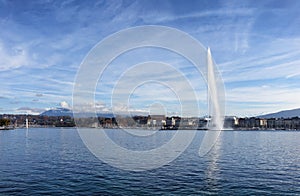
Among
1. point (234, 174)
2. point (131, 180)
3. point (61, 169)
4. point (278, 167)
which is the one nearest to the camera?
point (131, 180)

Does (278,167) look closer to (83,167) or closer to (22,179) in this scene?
(83,167)

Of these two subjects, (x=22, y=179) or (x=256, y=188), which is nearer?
(x=256, y=188)

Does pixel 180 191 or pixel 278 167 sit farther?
pixel 278 167

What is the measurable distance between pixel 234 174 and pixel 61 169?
24264 mm

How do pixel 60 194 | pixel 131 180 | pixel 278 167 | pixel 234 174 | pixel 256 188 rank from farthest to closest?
pixel 278 167, pixel 234 174, pixel 131 180, pixel 256 188, pixel 60 194

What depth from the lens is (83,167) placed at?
149ft

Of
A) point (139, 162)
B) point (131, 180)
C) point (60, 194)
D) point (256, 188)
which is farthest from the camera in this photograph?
point (139, 162)

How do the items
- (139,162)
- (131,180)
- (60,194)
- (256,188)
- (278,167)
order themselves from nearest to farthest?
(60,194), (256,188), (131,180), (278,167), (139,162)

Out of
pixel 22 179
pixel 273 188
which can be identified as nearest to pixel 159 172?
pixel 273 188

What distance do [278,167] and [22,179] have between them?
122 feet

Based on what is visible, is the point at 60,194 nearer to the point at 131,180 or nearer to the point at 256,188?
the point at 131,180

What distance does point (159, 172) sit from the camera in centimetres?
4138

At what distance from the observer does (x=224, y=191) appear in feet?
101

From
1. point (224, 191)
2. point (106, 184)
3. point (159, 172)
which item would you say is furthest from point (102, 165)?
point (224, 191)
